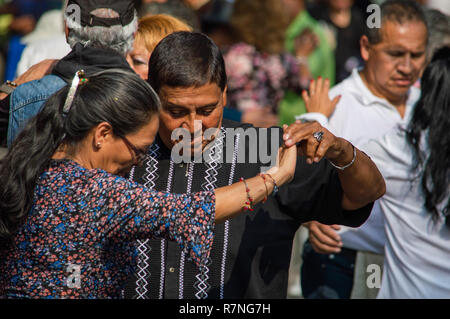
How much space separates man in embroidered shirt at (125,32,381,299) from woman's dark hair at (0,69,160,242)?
1.22 feet

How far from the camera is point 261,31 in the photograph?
559cm

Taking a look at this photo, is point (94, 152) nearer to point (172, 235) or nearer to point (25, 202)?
point (25, 202)

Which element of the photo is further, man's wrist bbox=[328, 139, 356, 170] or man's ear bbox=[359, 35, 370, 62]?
man's ear bbox=[359, 35, 370, 62]

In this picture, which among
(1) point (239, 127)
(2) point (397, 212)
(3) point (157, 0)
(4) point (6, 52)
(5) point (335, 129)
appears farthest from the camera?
(4) point (6, 52)

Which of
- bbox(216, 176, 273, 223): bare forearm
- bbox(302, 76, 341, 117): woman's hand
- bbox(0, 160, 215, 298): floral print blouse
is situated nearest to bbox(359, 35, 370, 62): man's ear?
bbox(302, 76, 341, 117): woman's hand

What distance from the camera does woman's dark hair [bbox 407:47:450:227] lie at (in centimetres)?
316

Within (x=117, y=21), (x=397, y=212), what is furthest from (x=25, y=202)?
(x=397, y=212)

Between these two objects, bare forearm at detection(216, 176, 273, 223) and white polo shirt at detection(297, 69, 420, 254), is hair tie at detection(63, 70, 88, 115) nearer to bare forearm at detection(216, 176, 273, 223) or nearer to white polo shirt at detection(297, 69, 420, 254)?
bare forearm at detection(216, 176, 273, 223)

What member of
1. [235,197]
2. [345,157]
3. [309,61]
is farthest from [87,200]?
[309,61]

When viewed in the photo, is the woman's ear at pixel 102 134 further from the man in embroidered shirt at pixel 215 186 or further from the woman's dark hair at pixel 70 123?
the man in embroidered shirt at pixel 215 186

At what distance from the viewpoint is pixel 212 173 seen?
106 inches

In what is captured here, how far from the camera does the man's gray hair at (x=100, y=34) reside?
10.1 ft

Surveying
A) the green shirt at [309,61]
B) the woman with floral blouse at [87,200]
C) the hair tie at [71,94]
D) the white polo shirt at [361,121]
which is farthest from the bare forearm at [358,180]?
the green shirt at [309,61]

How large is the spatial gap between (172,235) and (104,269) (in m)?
0.32
